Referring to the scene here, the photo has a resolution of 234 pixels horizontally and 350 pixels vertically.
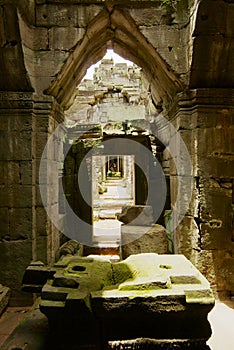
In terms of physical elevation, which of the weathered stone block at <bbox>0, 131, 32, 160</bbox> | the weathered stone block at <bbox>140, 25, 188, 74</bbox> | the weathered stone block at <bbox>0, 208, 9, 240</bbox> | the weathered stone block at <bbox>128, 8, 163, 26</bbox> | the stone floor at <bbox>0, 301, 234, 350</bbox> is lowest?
the stone floor at <bbox>0, 301, 234, 350</bbox>

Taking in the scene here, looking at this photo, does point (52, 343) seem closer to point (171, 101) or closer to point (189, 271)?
point (189, 271)

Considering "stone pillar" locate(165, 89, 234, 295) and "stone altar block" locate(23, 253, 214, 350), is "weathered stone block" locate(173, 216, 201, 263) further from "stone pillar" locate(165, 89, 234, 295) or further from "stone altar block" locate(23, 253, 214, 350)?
"stone altar block" locate(23, 253, 214, 350)

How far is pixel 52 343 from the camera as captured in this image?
2176mm

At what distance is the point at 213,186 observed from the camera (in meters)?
4.70

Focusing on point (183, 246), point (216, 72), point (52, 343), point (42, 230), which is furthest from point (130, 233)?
point (52, 343)

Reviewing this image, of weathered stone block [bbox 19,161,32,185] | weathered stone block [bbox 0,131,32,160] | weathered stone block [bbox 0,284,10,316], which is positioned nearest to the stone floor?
weathered stone block [bbox 0,284,10,316]

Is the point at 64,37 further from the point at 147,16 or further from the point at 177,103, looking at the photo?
the point at 177,103

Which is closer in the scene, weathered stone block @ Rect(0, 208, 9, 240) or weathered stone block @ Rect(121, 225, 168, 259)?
weathered stone block @ Rect(0, 208, 9, 240)

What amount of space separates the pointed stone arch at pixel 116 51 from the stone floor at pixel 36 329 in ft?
11.2

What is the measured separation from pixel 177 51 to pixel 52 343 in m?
4.34

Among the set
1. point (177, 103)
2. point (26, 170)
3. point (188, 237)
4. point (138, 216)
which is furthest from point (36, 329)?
point (138, 216)

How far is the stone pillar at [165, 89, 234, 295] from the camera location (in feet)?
15.3

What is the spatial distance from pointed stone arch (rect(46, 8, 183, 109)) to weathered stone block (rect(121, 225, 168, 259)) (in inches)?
A: 101

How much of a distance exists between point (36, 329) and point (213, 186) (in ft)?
11.0
